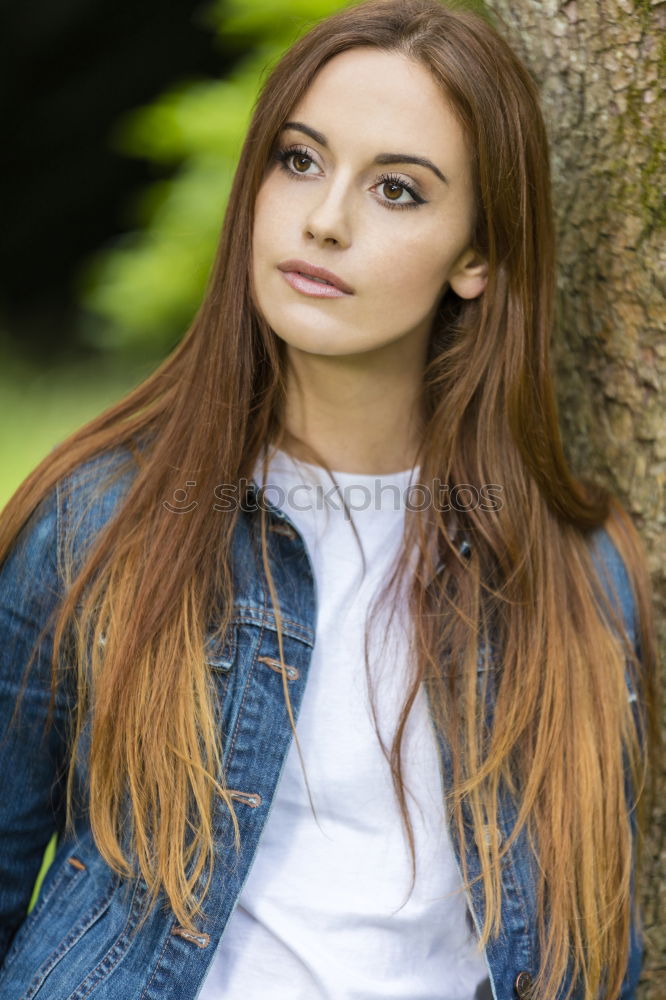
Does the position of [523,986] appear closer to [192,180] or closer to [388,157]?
[388,157]

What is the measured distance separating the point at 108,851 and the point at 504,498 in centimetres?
92

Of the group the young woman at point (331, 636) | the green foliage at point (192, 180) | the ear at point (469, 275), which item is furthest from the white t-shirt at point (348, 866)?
the green foliage at point (192, 180)

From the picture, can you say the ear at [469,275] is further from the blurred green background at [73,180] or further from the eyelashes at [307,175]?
the blurred green background at [73,180]

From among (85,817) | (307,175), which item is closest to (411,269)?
(307,175)

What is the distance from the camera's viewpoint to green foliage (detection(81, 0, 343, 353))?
2750 millimetres

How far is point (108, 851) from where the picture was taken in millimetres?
1731

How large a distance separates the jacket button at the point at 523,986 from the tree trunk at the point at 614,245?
0.44 m

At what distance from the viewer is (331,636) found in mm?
1865

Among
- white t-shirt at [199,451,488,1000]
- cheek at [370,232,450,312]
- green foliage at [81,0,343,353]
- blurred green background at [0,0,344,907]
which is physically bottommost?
white t-shirt at [199,451,488,1000]

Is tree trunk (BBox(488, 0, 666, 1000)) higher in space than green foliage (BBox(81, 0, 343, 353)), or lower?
lower

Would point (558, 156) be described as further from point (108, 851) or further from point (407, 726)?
point (108, 851)

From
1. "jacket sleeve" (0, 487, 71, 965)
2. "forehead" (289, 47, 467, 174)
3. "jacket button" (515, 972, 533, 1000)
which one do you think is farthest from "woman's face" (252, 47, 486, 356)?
"jacket button" (515, 972, 533, 1000)

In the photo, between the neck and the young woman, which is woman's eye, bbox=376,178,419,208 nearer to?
the young woman

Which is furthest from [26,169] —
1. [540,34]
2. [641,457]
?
[641,457]
